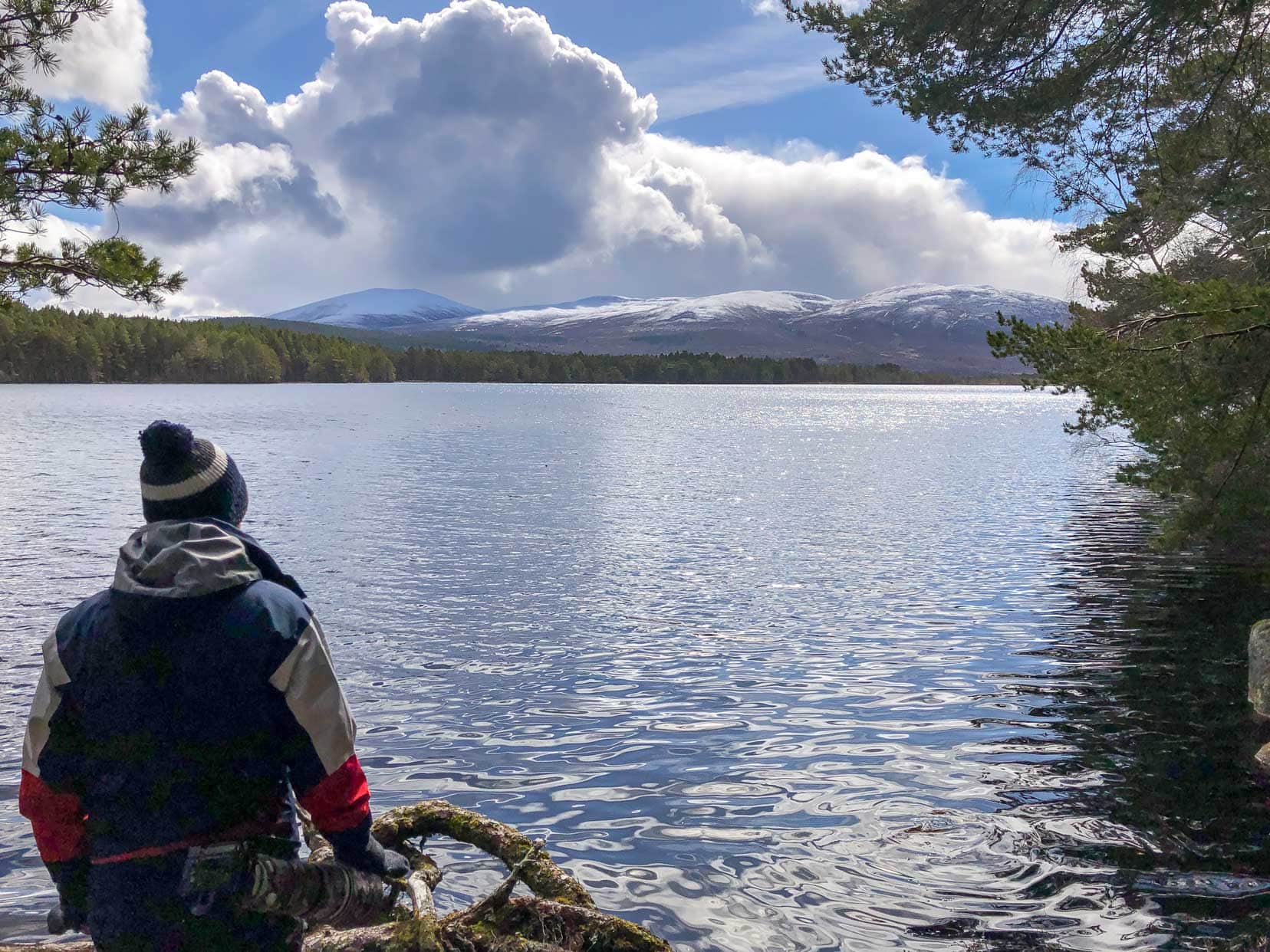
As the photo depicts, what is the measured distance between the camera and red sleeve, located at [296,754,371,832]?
4012mm

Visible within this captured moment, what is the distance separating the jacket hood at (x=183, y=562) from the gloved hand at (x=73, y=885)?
1.14m

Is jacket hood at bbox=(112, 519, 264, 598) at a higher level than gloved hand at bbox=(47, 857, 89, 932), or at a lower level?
higher

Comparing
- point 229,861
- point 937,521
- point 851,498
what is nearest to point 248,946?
point 229,861

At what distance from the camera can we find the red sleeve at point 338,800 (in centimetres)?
401

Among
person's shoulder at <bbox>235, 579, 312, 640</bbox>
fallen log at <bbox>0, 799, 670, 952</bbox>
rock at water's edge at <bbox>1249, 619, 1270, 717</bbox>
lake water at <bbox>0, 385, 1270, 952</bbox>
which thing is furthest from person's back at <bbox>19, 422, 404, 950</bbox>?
rock at water's edge at <bbox>1249, 619, 1270, 717</bbox>

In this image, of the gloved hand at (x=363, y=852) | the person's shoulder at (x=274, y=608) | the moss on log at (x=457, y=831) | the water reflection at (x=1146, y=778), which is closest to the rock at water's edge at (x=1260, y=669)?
the water reflection at (x=1146, y=778)

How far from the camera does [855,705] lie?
14477 millimetres

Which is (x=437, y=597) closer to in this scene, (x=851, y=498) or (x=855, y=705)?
(x=855, y=705)

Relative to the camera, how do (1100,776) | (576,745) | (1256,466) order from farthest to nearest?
(1256,466) → (576,745) → (1100,776)

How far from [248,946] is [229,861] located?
408mm

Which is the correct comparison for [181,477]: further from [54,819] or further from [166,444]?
[54,819]

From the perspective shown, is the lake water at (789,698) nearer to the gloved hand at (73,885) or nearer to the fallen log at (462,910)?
the fallen log at (462,910)

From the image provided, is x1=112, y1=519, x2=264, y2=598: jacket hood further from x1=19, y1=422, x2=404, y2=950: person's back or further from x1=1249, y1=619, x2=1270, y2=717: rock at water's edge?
x1=1249, y1=619, x2=1270, y2=717: rock at water's edge

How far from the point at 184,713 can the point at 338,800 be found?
0.65 metres
